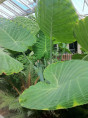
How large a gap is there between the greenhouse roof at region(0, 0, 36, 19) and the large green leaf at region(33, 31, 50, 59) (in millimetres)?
5962

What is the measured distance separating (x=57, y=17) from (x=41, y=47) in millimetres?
437

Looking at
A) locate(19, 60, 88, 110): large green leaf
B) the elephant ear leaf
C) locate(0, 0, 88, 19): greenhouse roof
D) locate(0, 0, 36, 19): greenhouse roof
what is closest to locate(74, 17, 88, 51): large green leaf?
locate(19, 60, 88, 110): large green leaf

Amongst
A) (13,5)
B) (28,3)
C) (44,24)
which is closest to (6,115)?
(44,24)

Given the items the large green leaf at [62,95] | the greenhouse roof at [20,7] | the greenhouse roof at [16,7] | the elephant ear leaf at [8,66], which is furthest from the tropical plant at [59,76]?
the greenhouse roof at [16,7]

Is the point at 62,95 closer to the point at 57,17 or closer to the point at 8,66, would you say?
the point at 8,66

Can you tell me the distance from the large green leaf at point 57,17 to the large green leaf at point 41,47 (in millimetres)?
250

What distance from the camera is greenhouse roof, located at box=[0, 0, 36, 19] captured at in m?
7.11

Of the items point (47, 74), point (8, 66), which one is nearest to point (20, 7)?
point (8, 66)

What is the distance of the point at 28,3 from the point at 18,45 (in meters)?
6.77

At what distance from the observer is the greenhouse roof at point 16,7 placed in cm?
711

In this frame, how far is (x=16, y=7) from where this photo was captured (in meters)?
7.86

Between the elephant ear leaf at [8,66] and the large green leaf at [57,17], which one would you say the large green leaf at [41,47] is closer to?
the large green leaf at [57,17]

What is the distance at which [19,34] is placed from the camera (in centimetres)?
119

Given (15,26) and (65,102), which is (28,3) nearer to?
(15,26)
